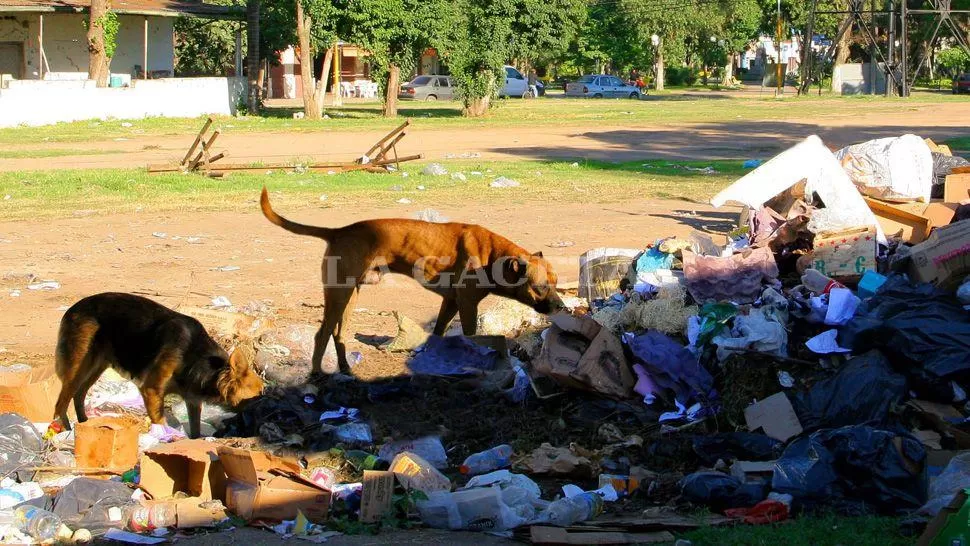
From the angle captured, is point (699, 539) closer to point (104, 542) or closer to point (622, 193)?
point (104, 542)

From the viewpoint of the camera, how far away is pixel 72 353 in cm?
725

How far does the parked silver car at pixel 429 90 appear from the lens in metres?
59.6

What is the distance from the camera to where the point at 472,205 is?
17094 mm

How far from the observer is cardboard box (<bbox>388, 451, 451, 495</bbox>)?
5.89m

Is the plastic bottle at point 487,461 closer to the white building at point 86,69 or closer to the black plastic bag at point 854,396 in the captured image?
the black plastic bag at point 854,396

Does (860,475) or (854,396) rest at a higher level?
(854,396)

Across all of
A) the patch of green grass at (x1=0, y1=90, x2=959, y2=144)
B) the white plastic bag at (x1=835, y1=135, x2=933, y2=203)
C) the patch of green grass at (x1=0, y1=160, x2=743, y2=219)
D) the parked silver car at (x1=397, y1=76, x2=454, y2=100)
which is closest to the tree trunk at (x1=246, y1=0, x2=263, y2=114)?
the patch of green grass at (x1=0, y1=90, x2=959, y2=144)

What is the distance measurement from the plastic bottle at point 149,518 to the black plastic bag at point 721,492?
269 cm

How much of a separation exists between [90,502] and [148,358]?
1.73 m

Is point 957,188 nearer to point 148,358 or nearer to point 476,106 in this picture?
point 148,358

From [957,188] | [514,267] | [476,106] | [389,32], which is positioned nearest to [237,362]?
[514,267]

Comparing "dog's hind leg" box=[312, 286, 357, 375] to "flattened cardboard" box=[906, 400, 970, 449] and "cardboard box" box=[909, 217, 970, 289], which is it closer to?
"flattened cardboard" box=[906, 400, 970, 449]

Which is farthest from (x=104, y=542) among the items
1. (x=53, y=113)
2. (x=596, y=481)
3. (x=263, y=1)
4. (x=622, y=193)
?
(x=263, y=1)

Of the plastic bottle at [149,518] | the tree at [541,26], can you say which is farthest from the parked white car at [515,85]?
the plastic bottle at [149,518]
